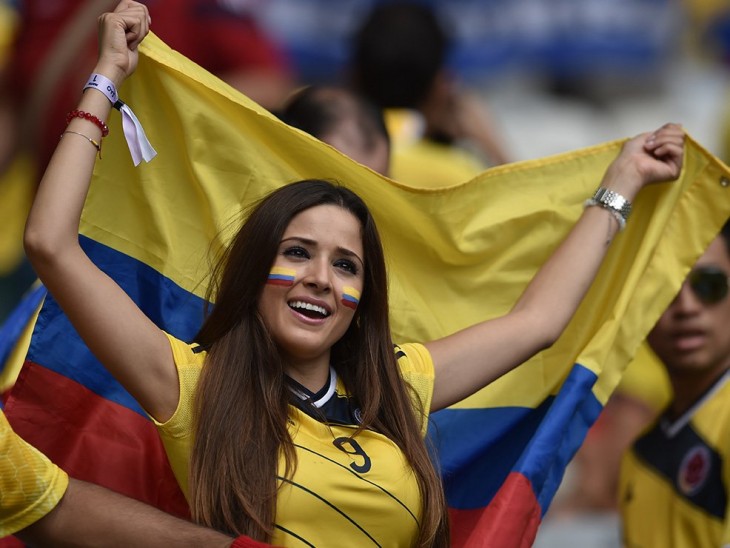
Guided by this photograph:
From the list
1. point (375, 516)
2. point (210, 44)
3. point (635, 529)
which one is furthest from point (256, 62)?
point (375, 516)

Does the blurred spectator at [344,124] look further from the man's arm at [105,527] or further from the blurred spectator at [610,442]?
the blurred spectator at [610,442]

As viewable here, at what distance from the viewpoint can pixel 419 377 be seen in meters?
3.65

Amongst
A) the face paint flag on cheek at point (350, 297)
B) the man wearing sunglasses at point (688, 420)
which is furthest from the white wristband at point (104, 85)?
the man wearing sunglasses at point (688, 420)

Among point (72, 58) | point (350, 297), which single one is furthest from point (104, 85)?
point (72, 58)

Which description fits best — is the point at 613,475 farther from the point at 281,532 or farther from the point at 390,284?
the point at 281,532

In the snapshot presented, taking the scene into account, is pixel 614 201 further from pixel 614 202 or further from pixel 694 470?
pixel 694 470

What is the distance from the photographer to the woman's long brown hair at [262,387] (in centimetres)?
325

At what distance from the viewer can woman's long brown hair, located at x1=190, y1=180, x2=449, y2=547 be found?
10.6 ft

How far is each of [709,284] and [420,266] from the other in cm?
101

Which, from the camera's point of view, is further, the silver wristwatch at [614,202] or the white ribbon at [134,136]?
the silver wristwatch at [614,202]

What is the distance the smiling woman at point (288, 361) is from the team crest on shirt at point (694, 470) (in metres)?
0.85

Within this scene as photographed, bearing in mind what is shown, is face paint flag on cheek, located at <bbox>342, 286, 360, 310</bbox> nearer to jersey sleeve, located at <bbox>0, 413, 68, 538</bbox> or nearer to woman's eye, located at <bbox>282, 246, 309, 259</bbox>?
woman's eye, located at <bbox>282, 246, 309, 259</bbox>

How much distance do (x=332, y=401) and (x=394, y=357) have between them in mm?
202

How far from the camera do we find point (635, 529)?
4.66m
